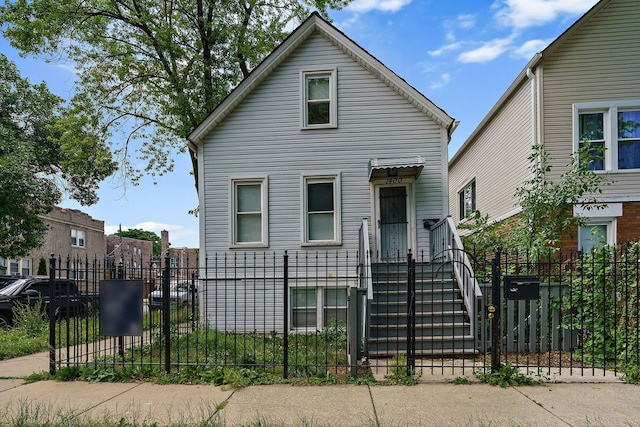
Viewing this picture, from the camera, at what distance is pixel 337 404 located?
17.0 feet

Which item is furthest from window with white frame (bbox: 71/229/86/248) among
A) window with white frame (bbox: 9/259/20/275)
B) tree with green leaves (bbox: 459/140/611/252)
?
tree with green leaves (bbox: 459/140/611/252)

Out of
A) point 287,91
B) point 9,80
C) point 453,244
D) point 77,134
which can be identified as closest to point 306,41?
point 287,91

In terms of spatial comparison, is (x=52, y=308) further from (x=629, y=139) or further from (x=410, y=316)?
(x=629, y=139)

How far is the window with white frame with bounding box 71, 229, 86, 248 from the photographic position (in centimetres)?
3412

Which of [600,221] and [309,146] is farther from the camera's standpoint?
[309,146]

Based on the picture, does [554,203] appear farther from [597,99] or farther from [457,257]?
[597,99]

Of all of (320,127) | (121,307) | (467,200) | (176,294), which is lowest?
(121,307)

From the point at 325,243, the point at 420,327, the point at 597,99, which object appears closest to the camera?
the point at 420,327

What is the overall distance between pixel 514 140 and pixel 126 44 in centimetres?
1447

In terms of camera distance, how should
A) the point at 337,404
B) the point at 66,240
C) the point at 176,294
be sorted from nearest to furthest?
the point at 337,404
the point at 176,294
the point at 66,240

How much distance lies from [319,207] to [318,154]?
1418mm

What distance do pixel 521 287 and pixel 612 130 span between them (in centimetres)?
704

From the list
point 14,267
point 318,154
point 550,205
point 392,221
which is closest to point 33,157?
point 14,267

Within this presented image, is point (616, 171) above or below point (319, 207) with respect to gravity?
above
